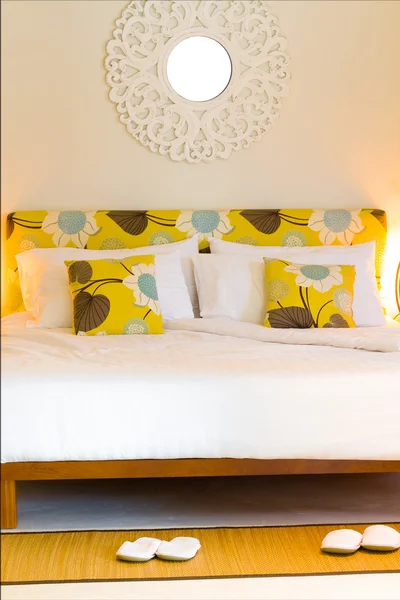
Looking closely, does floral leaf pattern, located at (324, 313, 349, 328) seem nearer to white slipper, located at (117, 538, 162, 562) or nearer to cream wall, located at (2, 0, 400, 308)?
cream wall, located at (2, 0, 400, 308)

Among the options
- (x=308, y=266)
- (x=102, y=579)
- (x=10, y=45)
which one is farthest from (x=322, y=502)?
(x=10, y=45)

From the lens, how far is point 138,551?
191 centimetres

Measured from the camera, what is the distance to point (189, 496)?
235 cm

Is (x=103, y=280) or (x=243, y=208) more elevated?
(x=243, y=208)

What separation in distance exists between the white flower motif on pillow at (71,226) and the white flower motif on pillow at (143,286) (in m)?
0.50

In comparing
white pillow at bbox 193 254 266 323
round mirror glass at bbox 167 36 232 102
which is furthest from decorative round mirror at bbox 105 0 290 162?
white pillow at bbox 193 254 266 323

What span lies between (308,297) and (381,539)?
113cm

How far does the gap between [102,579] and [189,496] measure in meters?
0.61

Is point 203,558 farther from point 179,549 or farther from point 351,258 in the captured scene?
point 351,258

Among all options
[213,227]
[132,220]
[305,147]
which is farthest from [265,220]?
[132,220]

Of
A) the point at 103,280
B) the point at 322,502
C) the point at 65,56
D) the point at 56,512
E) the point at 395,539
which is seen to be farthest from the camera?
the point at 103,280

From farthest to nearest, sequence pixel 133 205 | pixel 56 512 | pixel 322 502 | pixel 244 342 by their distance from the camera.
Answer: pixel 133 205
pixel 244 342
pixel 322 502
pixel 56 512

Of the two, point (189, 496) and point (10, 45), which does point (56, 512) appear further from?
point (10, 45)

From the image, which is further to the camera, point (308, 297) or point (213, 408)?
point (308, 297)
